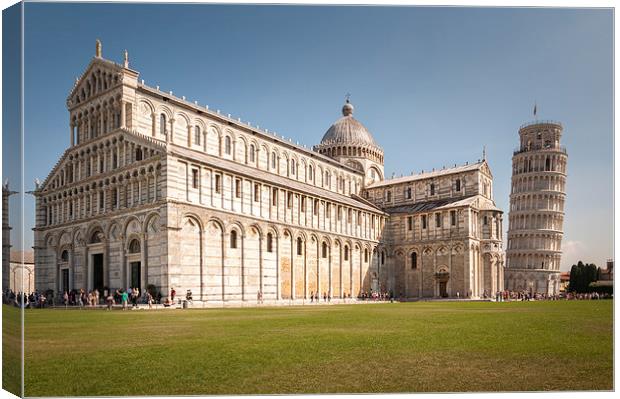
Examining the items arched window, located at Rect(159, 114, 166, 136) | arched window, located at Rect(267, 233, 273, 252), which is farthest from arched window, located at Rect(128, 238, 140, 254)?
arched window, located at Rect(267, 233, 273, 252)

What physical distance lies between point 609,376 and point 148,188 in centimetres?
3238

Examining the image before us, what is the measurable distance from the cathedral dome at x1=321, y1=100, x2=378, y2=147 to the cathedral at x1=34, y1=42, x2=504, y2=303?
11.8 meters

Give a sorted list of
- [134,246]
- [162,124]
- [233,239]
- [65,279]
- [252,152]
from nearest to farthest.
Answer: [134,246], [233,239], [65,279], [162,124], [252,152]

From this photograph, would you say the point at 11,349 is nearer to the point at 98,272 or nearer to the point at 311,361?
the point at 311,361

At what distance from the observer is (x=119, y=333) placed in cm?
1658

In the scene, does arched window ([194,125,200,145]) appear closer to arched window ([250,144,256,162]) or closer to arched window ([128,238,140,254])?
arched window ([250,144,256,162])

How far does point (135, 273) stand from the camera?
40406mm

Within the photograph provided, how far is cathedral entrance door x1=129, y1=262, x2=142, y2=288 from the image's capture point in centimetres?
4016

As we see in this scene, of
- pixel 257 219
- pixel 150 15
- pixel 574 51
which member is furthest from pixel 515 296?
pixel 150 15

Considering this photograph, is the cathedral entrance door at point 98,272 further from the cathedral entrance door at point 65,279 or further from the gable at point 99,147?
the gable at point 99,147

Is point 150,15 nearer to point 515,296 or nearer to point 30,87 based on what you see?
point 30,87

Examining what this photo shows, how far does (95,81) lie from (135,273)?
13.8m

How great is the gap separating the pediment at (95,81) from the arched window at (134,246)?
10595mm

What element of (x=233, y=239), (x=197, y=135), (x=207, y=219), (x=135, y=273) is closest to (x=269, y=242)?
(x=233, y=239)
